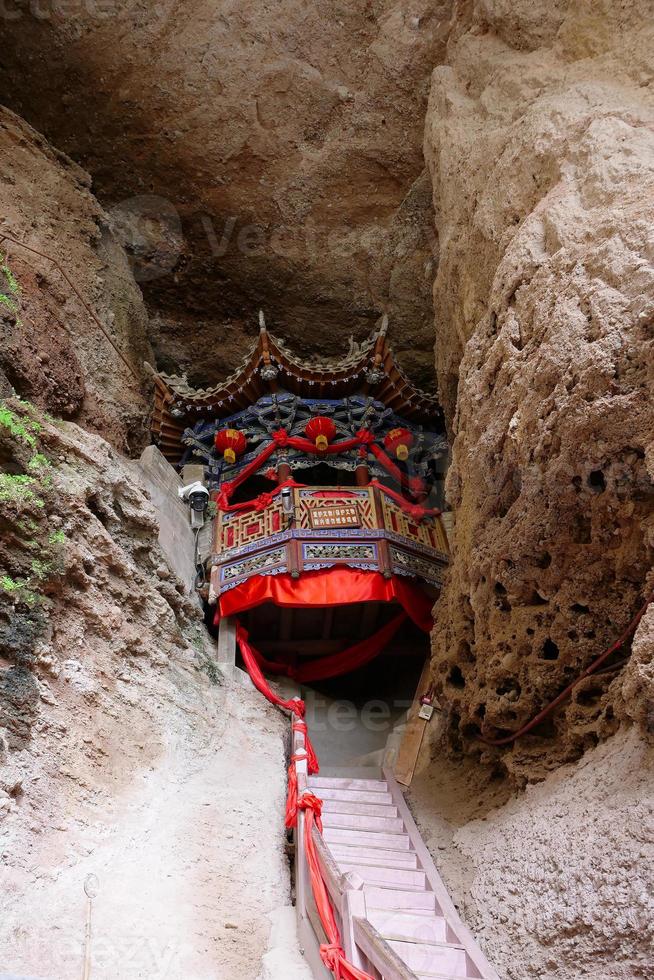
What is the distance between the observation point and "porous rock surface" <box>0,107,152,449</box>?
7.25 metres

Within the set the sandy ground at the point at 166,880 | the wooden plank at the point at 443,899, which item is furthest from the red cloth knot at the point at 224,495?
the wooden plank at the point at 443,899

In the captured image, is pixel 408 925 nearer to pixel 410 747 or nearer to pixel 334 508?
pixel 410 747

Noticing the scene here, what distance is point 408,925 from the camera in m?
4.05

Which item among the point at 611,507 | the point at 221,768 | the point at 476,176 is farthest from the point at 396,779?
the point at 476,176

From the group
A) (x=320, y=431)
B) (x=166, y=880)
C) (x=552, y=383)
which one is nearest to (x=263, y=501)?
(x=320, y=431)

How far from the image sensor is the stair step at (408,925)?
395 centimetres

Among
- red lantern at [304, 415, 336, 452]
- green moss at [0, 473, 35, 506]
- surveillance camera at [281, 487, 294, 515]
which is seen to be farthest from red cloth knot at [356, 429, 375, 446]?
green moss at [0, 473, 35, 506]

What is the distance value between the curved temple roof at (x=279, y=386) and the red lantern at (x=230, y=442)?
14.6 inches

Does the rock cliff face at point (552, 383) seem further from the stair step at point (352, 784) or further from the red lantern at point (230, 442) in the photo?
the red lantern at point (230, 442)

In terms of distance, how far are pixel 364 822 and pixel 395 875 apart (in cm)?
86

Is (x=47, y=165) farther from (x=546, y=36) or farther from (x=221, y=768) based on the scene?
(x=221, y=768)

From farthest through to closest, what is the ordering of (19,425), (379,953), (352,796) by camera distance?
(352,796), (19,425), (379,953)

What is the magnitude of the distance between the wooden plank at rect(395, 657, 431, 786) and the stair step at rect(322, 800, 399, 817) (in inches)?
18.9

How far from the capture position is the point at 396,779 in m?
6.29
